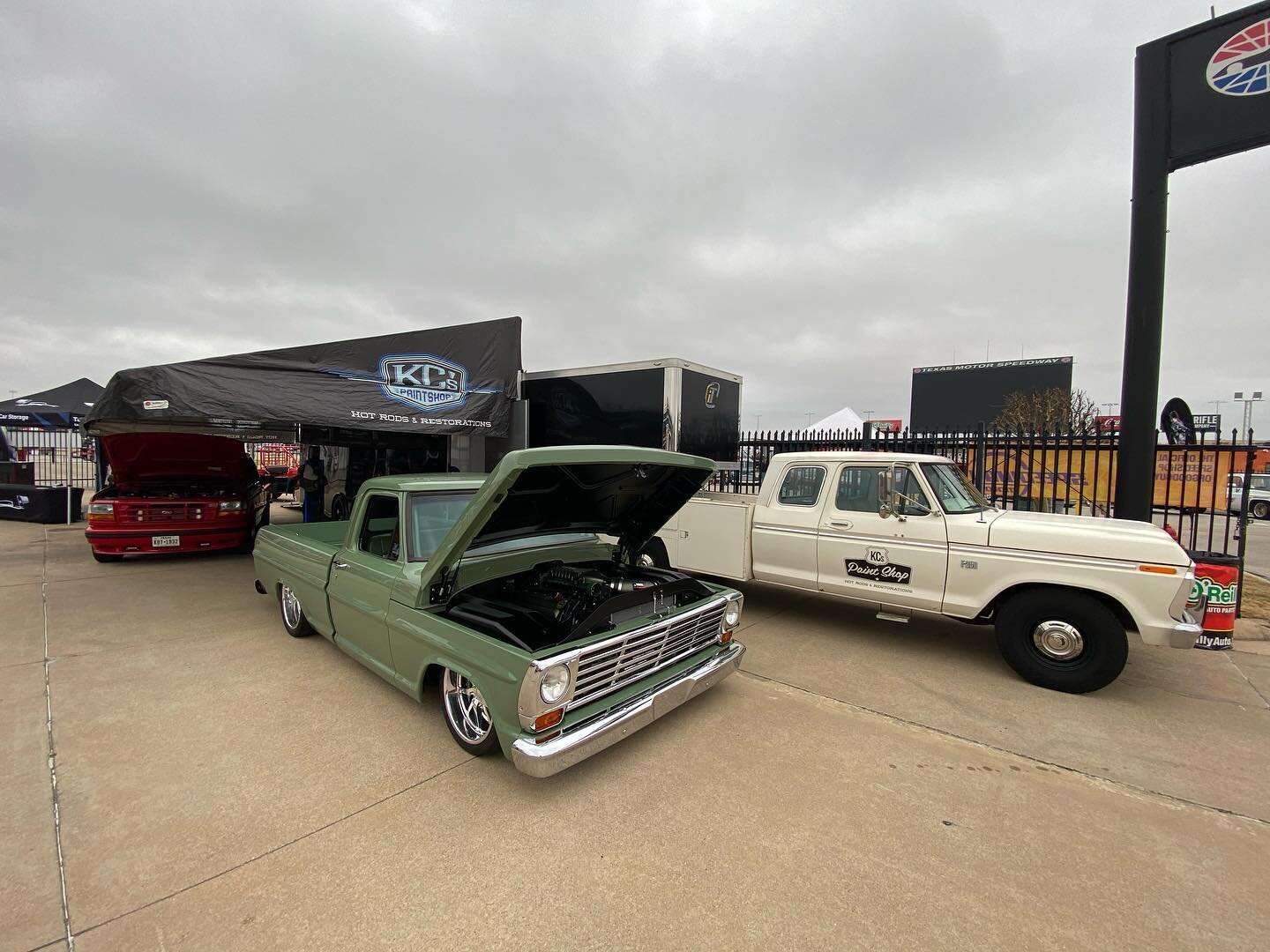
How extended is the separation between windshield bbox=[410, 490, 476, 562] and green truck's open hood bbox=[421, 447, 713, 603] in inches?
13.4

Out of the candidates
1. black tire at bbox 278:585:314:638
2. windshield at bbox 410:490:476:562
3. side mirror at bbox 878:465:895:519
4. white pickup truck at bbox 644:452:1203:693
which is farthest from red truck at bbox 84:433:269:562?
side mirror at bbox 878:465:895:519

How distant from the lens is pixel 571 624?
124 inches

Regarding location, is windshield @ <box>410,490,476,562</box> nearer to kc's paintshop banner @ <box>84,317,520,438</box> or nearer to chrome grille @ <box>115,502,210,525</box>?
kc's paintshop banner @ <box>84,317,520,438</box>

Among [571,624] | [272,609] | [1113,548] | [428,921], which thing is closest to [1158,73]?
[1113,548]

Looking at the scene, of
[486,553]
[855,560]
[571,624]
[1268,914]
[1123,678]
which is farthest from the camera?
[855,560]

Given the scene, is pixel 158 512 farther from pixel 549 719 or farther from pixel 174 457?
pixel 549 719

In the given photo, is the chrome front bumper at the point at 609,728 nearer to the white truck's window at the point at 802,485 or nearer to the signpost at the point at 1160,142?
the white truck's window at the point at 802,485

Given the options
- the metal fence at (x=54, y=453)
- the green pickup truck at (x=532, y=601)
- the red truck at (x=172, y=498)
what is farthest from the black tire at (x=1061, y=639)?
the metal fence at (x=54, y=453)

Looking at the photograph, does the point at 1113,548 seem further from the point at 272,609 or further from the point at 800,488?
the point at 272,609

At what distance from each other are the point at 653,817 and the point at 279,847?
169cm

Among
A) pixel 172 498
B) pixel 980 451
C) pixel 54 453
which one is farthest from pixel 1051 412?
pixel 54 453

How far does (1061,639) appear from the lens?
→ 13.5ft

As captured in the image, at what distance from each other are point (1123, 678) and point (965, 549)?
1.64 metres

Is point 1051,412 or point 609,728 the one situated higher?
point 1051,412
